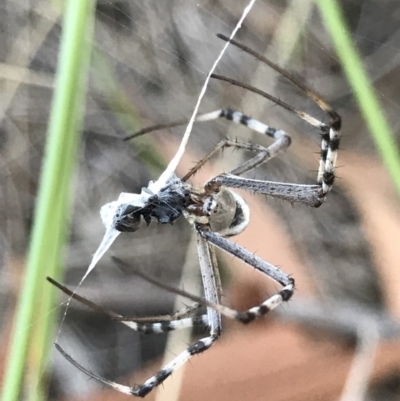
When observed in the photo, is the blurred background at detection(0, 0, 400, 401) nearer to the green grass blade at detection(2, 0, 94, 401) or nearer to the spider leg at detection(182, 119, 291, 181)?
the spider leg at detection(182, 119, 291, 181)

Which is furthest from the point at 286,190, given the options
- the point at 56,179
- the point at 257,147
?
the point at 56,179

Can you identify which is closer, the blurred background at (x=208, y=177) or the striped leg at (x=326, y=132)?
the striped leg at (x=326, y=132)

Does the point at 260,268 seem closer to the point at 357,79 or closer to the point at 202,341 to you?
the point at 202,341

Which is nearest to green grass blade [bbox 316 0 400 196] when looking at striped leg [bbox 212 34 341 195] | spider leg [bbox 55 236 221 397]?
striped leg [bbox 212 34 341 195]

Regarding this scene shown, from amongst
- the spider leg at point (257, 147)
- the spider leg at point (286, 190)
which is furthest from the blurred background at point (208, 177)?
the spider leg at point (286, 190)

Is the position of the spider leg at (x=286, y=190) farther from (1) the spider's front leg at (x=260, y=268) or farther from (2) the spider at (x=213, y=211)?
(1) the spider's front leg at (x=260, y=268)
